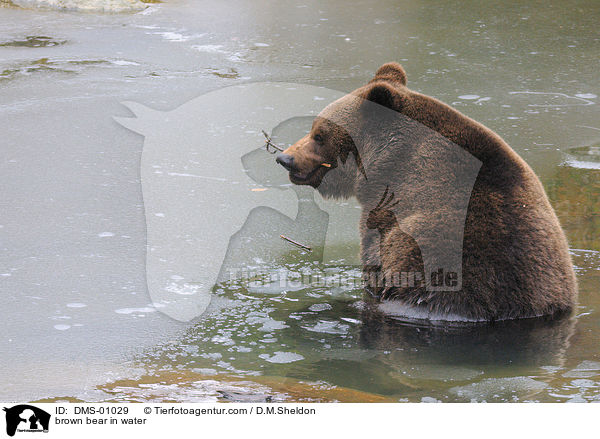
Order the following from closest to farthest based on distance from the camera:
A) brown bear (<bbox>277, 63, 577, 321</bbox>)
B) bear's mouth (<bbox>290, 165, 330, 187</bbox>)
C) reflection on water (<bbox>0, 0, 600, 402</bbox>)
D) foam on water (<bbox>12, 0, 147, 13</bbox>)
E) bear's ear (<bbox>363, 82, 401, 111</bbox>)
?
reflection on water (<bbox>0, 0, 600, 402</bbox>), brown bear (<bbox>277, 63, 577, 321</bbox>), bear's ear (<bbox>363, 82, 401, 111</bbox>), bear's mouth (<bbox>290, 165, 330, 187</bbox>), foam on water (<bbox>12, 0, 147, 13</bbox>)

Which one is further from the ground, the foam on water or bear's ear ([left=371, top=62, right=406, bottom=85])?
the foam on water

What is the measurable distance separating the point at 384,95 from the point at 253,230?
169 centimetres

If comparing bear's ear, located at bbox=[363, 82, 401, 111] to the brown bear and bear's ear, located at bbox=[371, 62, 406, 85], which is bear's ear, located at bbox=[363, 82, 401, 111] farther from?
bear's ear, located at bbox=[371, 62, 406, 85]

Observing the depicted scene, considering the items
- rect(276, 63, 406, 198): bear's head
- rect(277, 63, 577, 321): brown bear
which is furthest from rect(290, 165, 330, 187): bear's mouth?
rect(277, 63, 577, 321): brown bear

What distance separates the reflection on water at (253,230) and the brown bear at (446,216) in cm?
16

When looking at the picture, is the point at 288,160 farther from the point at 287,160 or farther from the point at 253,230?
the point at 253,230

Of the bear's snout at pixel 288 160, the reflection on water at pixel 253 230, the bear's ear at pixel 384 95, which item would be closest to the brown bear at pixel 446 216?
the bear's ear at pixel 384 95

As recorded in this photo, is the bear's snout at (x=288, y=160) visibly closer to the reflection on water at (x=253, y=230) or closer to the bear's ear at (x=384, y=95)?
the bear's ear at (x=384, y=95)

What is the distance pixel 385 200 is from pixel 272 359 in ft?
3.96

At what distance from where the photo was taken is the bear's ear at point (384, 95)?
14.2ft

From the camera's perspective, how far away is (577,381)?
10.9ft

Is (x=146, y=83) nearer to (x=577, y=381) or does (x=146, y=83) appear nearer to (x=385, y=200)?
(x=385, y=200)

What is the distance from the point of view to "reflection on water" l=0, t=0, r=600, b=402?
137 inches

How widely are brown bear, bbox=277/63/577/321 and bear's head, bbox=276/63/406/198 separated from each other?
0.03 feet
